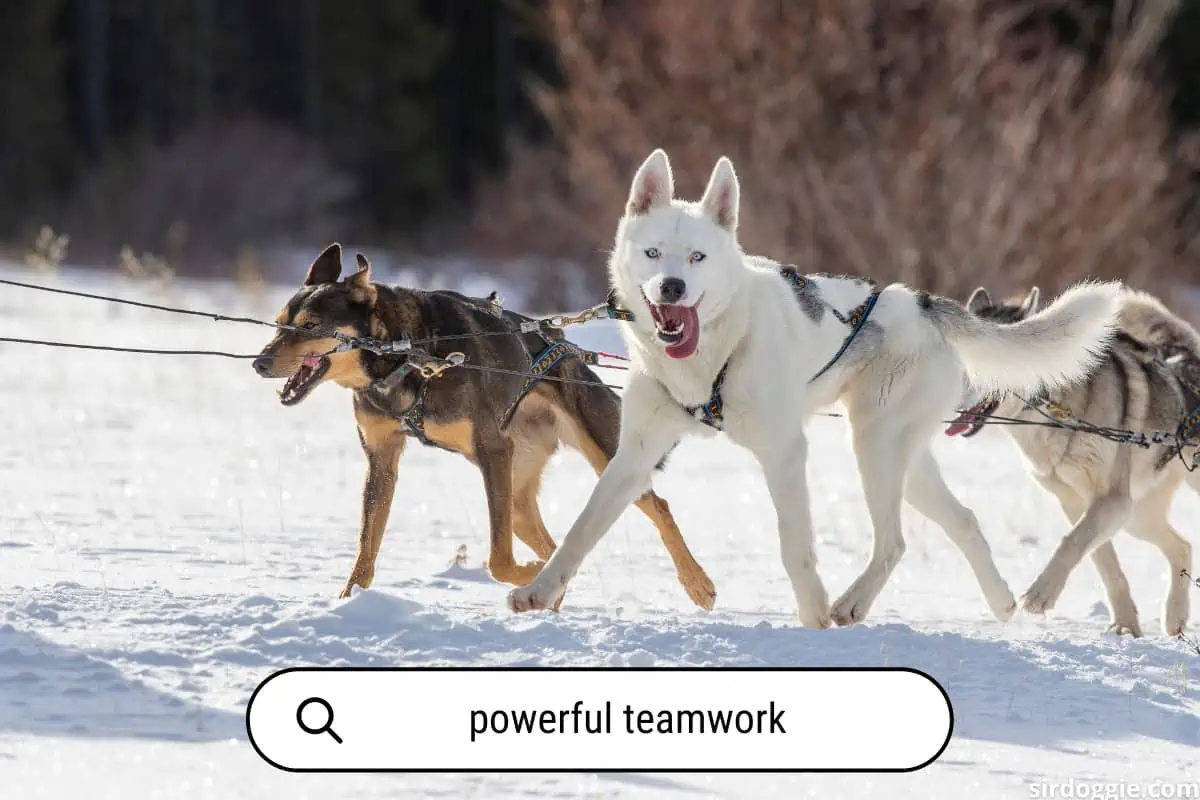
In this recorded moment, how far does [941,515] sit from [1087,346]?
72 centimetres

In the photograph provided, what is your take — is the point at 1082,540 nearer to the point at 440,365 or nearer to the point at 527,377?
the point at 527,377

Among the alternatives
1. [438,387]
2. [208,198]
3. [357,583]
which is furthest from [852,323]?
[208,198]

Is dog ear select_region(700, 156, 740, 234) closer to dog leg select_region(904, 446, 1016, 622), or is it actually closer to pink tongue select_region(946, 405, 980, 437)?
dog leg select_region(904, 446, 1016, 622)

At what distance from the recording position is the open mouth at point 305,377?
5082 mm

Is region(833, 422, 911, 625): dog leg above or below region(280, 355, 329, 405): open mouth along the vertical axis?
below

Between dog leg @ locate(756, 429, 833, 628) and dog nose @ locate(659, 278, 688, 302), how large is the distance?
52 cm

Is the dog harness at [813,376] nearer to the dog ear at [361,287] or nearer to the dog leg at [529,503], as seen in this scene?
the dog ear at [361,287]

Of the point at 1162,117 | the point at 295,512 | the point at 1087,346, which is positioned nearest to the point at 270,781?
the point at 1087,346

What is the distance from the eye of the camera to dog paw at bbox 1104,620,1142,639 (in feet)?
18.9

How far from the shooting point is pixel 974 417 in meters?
5.77

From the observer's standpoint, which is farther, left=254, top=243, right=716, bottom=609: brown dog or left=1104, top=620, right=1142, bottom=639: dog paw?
left=1104, top=620, right=1142, bottom=639: dog paw

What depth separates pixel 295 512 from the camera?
24.1ft

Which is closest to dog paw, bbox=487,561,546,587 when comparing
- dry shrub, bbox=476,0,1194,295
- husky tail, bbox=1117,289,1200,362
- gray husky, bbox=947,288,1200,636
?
gray husky, bbox=947,288,1200,636

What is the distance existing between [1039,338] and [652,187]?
1466mm
